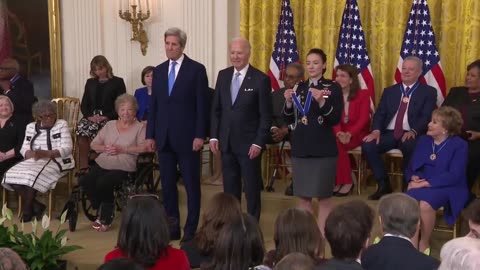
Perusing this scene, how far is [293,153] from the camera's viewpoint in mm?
5289

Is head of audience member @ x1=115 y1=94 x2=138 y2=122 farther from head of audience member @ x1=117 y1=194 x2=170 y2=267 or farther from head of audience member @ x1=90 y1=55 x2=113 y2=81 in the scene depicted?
head of audience member @ x1=117 y1=194 x2=170 y2=267

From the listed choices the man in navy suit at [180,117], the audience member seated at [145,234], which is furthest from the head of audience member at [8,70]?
the audience member seated at [145,234]

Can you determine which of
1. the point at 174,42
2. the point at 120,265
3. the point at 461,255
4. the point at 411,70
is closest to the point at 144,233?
the point at 120,265

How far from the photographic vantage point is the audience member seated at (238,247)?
2.95 meters

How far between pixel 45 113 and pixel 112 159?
835 mm

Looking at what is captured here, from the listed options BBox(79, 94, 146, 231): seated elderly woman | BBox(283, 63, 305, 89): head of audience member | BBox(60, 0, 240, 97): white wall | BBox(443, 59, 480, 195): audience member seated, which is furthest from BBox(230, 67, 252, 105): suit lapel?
BBox(60, 0, 240, 97): white wall

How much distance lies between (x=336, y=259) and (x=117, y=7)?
19.7ft

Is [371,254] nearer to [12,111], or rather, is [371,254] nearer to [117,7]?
[12,111]

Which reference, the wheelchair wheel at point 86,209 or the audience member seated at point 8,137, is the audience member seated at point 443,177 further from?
the audience member seated at point 8,137

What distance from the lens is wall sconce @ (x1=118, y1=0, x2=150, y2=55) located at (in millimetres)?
8102

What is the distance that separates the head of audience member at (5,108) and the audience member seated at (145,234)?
408cm

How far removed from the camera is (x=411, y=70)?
6.48m

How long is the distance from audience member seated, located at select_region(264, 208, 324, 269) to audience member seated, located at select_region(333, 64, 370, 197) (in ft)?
12.1

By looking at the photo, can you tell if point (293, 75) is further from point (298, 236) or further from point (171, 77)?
point (298, 236)
